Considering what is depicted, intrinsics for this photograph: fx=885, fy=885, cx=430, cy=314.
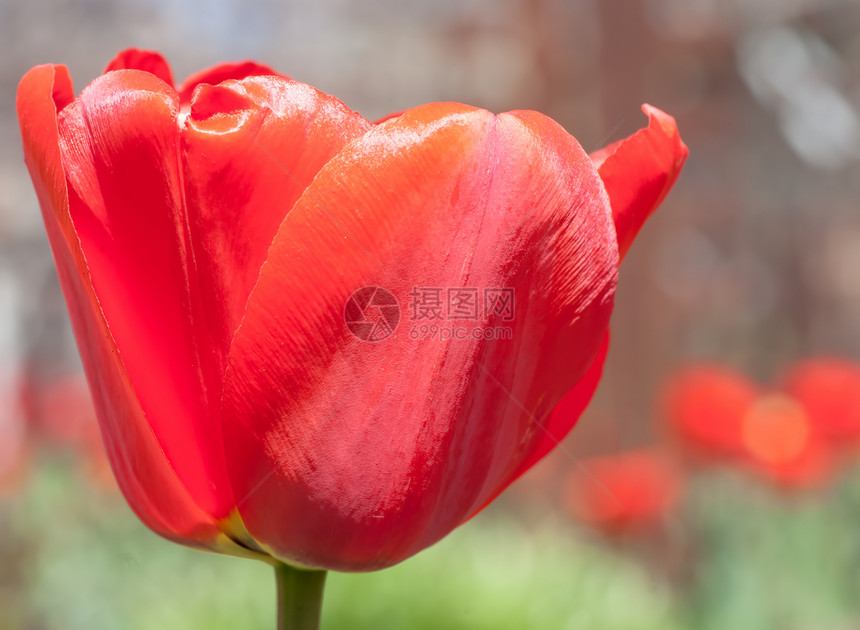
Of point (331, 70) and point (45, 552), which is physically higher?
point (331, 70)

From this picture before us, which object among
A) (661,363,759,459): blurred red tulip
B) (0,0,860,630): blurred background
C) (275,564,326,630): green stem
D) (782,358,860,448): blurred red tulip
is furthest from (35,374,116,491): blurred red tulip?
(275,564,326,630): green stem

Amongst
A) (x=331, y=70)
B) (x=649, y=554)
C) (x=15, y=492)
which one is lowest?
(x=649, y=554)

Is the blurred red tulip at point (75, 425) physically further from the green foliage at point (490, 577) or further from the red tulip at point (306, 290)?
the red tulip at point (306, 290)

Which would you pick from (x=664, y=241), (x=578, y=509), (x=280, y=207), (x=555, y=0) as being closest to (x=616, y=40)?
(x=555, y=0)

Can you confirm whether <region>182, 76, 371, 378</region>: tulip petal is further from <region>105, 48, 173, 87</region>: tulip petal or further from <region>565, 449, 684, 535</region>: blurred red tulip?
<region>565, 449, 684, 535</region>: blurred red tulip

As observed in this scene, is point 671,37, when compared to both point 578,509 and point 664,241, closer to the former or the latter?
point 664,241

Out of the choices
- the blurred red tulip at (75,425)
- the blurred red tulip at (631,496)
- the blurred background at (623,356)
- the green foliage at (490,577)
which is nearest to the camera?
the green foliage at (490,577)

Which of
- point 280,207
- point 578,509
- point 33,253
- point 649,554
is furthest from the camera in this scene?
point 33,253

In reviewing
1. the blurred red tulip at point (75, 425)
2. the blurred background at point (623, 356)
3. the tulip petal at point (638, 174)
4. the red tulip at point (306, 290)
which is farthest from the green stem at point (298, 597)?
the blurred red tulip at point (75, 425)
